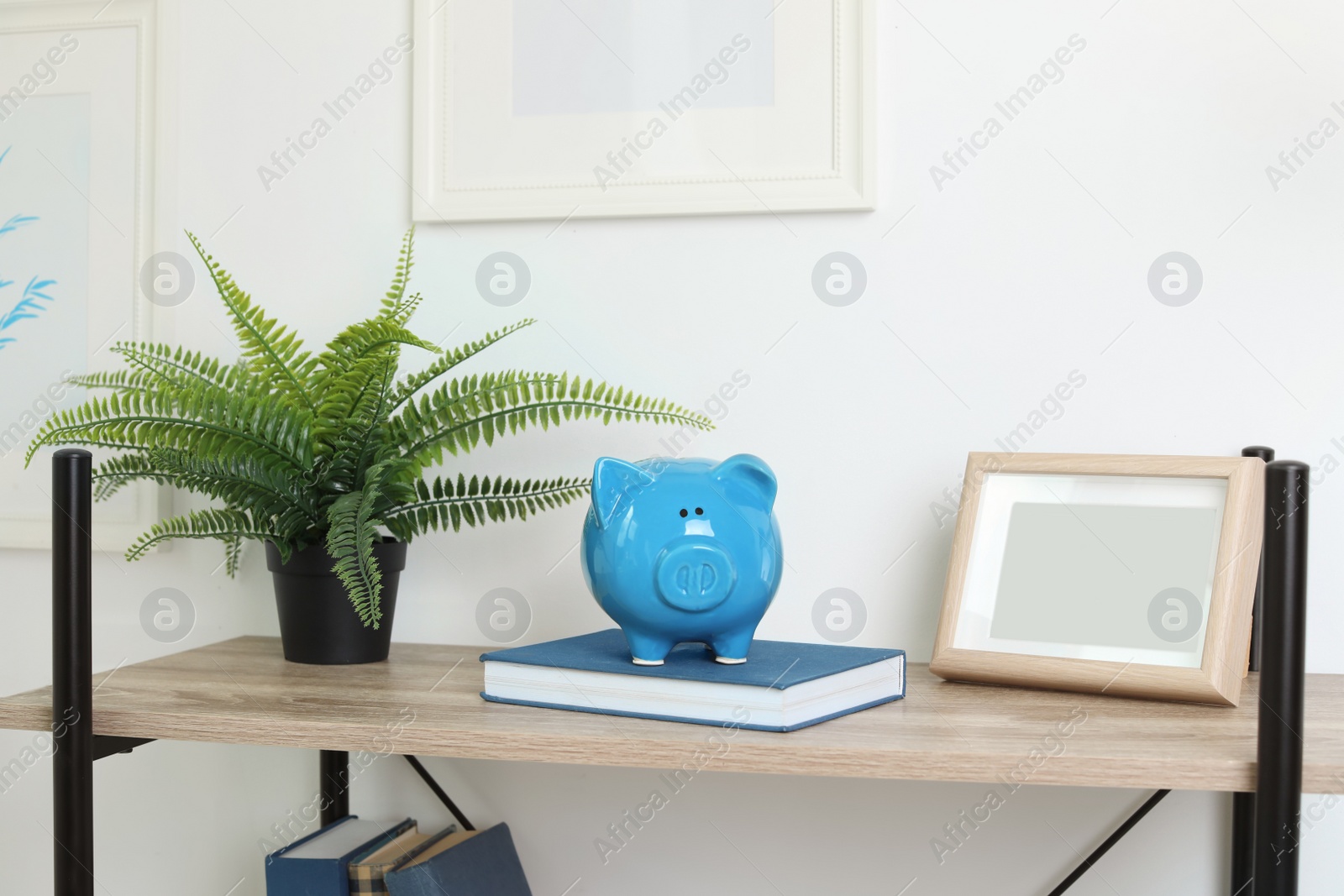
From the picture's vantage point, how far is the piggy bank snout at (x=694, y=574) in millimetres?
821

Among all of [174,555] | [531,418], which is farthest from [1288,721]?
[174,555]

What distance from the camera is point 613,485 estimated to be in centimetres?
85

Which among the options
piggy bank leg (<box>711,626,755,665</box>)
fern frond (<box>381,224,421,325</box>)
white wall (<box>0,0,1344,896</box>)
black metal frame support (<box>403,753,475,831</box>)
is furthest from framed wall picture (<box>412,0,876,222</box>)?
black metal frame support (<box>403,753,475,831</box>)

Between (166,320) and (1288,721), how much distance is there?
47.7 inches

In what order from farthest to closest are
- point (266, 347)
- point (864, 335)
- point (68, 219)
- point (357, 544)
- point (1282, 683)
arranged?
point (68, 219)
point (864, 335)
point (266, 347)
point (357, 544)
point (1282, 683)

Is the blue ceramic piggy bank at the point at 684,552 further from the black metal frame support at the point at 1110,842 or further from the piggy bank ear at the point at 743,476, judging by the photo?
the black metal frame support at the point at 1110,842

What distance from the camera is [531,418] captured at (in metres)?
1.01

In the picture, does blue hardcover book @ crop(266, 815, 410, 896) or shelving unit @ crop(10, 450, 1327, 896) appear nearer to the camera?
shelving unit @ crop(10, 450, 1327, 896)

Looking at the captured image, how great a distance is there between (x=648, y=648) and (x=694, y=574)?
82 millimetres

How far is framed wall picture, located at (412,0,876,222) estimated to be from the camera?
1100mm

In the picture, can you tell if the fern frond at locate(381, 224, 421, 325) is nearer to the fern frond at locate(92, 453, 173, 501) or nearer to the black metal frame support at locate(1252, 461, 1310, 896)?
the fern frond at locate(92, 453, 173, 501)

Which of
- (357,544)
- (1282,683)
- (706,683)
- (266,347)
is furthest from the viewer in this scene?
(266,347)

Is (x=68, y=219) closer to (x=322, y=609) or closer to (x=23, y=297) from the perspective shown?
(x=23, y=297)

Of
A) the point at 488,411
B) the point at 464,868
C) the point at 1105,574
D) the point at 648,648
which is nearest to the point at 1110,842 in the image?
the point at 1105,574
